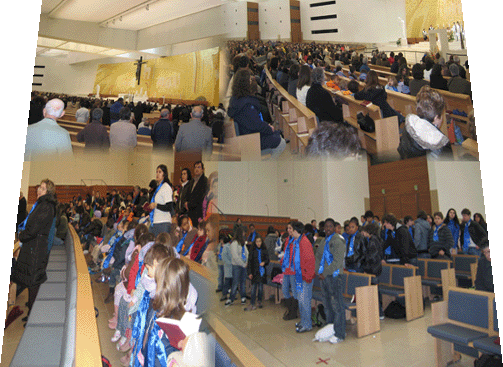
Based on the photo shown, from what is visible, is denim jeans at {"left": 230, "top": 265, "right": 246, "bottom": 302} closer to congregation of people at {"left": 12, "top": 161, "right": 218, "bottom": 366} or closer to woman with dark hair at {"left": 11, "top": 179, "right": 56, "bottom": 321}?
congregation of people at {"left": 12, "top": 161, "right": 218, "bottom": 366}

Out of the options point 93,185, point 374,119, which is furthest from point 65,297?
point 374,119

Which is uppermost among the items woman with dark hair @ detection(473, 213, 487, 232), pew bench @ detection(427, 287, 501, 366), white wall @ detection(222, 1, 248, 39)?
white wall @ detection(222, 1, 248, 39)

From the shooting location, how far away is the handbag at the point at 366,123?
1.45 metres

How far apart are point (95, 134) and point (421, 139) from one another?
142 centimetres

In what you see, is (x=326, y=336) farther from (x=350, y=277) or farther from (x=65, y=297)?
(x=65, y=297)

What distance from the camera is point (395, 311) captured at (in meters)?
3.08

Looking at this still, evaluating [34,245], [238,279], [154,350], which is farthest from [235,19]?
[238,279]

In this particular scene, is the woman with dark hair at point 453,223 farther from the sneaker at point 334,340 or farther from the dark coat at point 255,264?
the dark coat at point 255,264

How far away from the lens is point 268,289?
4051 mm

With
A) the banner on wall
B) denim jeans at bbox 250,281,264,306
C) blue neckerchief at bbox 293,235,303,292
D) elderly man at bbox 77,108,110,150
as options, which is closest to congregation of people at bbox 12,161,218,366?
elderly man at bbox 77,108,110,150

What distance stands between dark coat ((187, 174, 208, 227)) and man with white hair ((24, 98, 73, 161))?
0.50m

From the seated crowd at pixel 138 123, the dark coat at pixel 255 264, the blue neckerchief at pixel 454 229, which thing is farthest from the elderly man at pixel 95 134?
the dark coat at pixel 255 264

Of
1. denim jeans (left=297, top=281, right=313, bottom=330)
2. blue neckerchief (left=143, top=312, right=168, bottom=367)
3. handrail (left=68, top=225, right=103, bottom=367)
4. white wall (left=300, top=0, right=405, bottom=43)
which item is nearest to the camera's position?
handrail (left=68, top=225, right=103, bottom=367)

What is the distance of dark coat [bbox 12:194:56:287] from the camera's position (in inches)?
47.9
